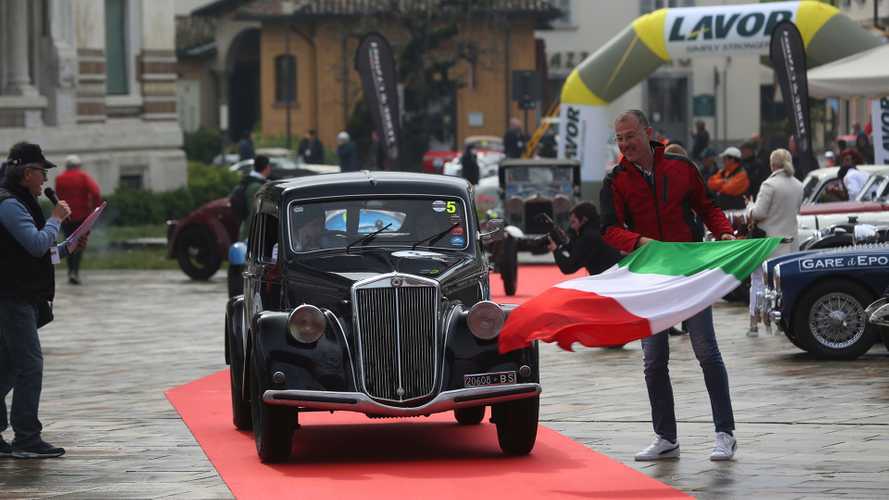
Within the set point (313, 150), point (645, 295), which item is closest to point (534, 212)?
point (645, 295)

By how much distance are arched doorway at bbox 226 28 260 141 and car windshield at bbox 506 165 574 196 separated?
4584 centimetres

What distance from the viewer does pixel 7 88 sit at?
1587 inches

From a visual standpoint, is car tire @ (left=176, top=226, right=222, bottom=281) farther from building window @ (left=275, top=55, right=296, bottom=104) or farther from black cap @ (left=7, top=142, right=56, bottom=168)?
building window @ (left=275, top=55, right=296, bottom=104)

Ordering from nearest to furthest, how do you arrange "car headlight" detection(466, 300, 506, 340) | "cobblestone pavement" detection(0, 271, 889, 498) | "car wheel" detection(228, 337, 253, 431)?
"cobblestone pavement" detection(0, 271, 889, 498) → "car headlight" detection(466, 300, 506, 340) → "car wheel" detection(228, 337, 253, 431)

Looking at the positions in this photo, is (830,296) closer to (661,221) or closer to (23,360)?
(661,221)

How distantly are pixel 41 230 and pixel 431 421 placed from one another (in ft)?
10.5

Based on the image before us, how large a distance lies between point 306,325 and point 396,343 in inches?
21.1

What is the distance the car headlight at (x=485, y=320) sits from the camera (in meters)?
11.3

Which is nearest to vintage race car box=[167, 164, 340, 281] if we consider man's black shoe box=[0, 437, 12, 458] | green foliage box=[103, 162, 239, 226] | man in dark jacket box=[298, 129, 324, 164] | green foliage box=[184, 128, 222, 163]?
green foliage box=[103, 162, 239, 226]

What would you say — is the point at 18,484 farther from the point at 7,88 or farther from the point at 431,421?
the point at 7,88

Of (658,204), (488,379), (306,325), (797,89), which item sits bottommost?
(488,379)

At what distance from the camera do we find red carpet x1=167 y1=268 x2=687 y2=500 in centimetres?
1020

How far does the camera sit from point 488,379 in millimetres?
11281

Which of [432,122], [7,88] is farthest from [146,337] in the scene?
[432,122]
